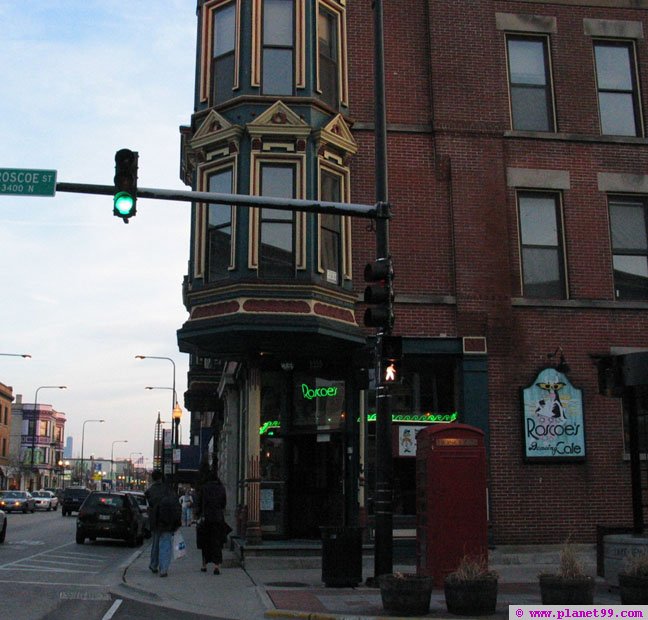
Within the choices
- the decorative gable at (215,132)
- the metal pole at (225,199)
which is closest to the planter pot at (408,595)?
the metal pole at (225,199)

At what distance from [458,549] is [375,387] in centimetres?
262

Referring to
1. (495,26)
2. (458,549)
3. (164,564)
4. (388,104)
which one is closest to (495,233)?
(388,104)

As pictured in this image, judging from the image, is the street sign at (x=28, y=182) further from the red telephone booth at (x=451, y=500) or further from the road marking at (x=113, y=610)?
the red telephone booth at (x=451, y=500)

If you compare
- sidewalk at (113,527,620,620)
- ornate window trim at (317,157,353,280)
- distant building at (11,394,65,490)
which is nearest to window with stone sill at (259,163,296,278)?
ornate window trim at (317,157,353,280)

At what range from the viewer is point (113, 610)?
10969mm

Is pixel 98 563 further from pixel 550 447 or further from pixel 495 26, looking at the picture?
pixel 495 26

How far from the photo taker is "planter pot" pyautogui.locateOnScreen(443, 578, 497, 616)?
393 inches

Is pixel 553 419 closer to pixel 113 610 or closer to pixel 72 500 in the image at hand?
pixel 113 610

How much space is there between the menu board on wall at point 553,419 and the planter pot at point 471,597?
743cm

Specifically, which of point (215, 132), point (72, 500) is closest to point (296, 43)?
point (215, 132)

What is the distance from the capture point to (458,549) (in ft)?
39.8

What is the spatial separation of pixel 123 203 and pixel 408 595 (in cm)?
638

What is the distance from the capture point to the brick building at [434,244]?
17.1 m

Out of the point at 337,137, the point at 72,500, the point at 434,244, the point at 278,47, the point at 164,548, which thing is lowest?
the point at 72,500
